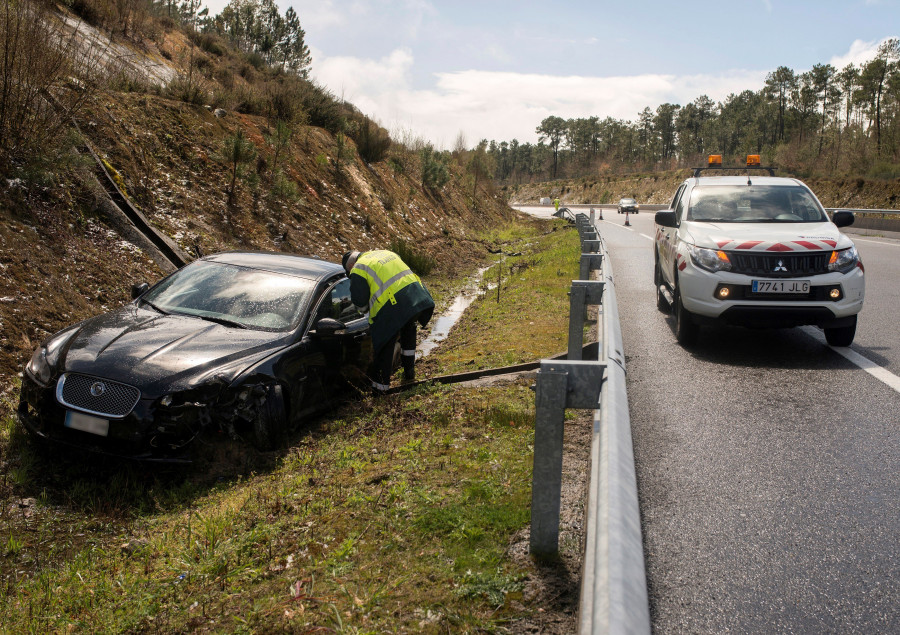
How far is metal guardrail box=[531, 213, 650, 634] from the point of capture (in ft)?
5.87

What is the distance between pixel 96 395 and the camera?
4.91 metres

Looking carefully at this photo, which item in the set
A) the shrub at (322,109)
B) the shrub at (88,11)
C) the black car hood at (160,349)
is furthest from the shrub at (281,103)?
the black car hood at (160,349)

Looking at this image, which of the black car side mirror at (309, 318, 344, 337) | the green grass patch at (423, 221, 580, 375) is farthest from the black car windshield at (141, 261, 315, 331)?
the green grass patch at (423, 221, 580, 375)

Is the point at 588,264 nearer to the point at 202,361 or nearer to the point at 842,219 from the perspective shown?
the point at 842,219

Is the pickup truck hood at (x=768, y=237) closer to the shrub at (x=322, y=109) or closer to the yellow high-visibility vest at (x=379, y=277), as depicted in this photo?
the yellow high-visibility vest at (x=379, y=277)

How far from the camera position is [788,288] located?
712 centimetres

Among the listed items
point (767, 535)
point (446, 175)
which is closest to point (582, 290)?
point (767, 535)

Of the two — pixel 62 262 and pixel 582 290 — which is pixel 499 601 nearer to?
pixel 582 290

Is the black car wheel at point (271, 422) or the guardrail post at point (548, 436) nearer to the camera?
the guardrail post at point (548, 436)

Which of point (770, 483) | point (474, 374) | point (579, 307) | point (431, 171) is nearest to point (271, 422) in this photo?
point (474, 374)

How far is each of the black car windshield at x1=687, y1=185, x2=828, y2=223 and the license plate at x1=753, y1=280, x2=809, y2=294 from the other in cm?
139

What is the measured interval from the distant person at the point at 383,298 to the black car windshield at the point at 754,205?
3803 mm

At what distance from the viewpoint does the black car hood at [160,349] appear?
4984 millimetres

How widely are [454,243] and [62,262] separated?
1668 cm
